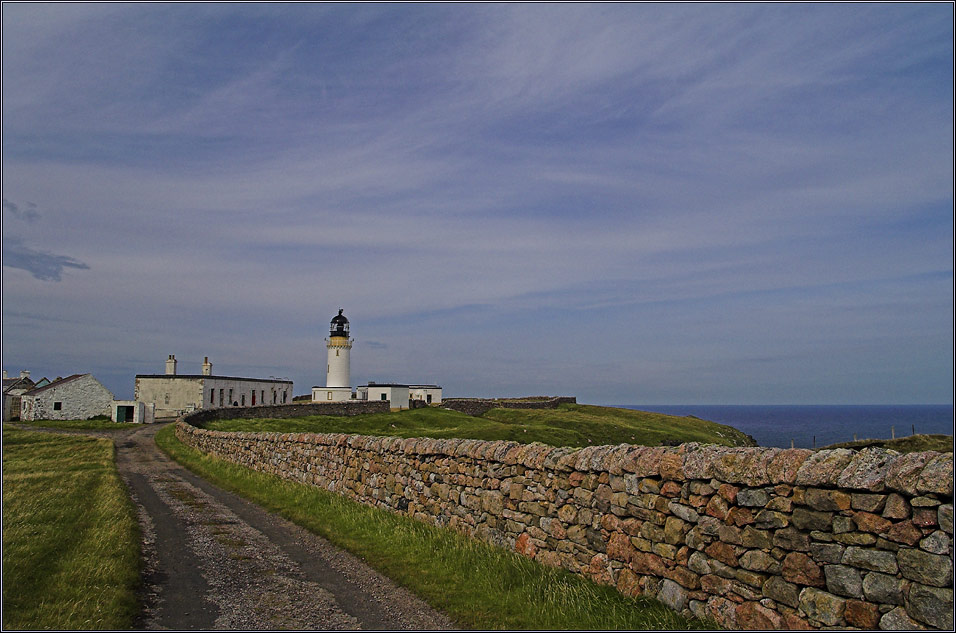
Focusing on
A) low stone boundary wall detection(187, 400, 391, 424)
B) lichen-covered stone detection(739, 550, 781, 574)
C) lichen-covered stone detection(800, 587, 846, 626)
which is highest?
lichen-covered stone detection(739, 550, 781, 574)

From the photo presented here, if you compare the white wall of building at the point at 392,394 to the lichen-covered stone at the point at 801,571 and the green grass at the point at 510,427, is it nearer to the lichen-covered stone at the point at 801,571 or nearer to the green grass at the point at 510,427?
the green grass at the point at 510,427

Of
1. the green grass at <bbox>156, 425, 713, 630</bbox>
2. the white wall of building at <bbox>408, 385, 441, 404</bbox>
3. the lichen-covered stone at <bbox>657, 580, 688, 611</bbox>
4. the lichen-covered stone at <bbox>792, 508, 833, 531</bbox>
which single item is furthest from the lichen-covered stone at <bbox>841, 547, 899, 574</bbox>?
the white wall of building at <bbox>408, 385, 441, 404</bbox>

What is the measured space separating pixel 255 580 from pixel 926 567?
303 inches

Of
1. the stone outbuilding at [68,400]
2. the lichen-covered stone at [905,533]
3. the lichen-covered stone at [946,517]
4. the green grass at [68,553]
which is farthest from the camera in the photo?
the stone outbuilding at [68,400]

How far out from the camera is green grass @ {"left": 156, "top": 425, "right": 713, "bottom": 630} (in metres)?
7.19

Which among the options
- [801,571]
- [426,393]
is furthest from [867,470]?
[426,393]

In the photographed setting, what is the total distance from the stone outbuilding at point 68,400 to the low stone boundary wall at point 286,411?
12.6 meters

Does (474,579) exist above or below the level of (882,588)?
below

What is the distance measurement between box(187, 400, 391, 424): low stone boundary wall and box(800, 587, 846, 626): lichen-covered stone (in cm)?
3732

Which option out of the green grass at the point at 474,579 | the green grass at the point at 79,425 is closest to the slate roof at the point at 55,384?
the green grass at the point at 79,425

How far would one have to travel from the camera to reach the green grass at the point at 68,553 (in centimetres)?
705

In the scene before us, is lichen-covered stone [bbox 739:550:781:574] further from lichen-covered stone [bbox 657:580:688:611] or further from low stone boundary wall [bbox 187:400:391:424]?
low stone boundary wall [bbox 187:400:391:424]

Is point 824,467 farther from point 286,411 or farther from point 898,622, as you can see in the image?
point 286,411

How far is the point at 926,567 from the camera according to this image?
515cm
